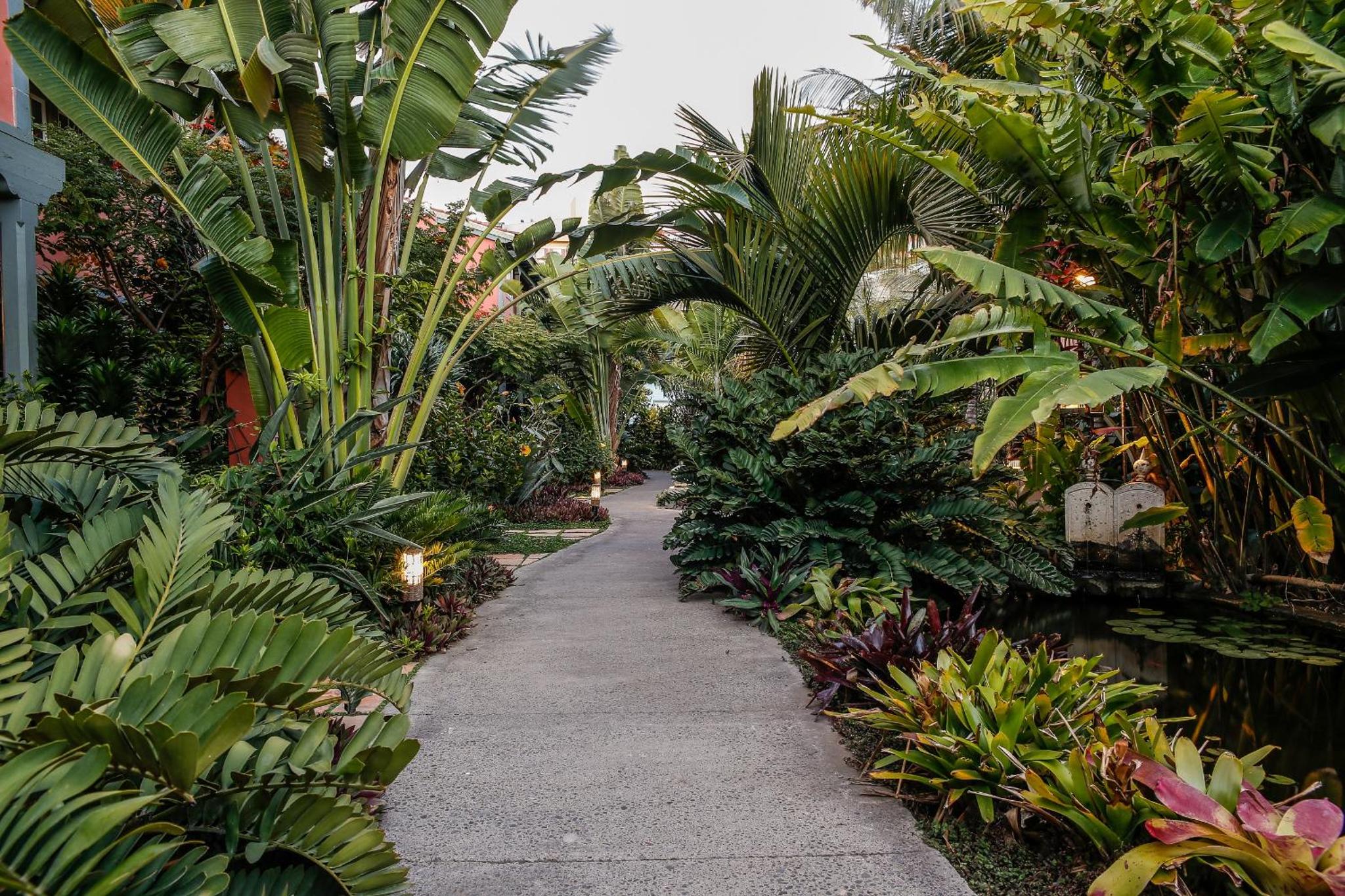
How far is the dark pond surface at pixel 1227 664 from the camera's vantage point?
12.2 ft

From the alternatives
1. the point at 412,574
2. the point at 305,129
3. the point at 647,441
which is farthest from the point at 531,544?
the point at 647,441

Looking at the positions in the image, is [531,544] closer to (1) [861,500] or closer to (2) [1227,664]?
(1) [861,500]

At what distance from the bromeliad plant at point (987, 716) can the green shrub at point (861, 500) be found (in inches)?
84.8

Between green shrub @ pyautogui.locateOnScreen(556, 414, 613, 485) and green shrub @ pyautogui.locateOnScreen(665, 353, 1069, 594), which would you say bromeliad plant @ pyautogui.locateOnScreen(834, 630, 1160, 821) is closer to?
green shrub @ pyautogui.locateOnScreen(665, 353, 1069, 594)

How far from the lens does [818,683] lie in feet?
12.6

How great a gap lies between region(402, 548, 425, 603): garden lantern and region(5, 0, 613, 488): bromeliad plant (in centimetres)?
90

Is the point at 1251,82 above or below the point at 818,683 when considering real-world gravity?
above

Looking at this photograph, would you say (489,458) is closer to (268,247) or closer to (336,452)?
(336,452)

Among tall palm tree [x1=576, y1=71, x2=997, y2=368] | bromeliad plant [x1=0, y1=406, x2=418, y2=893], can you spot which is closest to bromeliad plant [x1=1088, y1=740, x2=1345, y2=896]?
bromeliad plant [x1=0, y1=406, x2=418, y2=893]

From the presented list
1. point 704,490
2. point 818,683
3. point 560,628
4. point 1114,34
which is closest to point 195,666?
point 818,683

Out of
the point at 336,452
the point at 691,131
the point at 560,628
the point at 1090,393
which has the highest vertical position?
the point at 691,131

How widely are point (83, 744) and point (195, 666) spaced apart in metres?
0.36

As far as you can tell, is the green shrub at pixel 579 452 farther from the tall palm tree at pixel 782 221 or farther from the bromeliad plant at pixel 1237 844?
the bromeliad plant at pixel 1237 844

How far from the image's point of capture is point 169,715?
1345 mm
